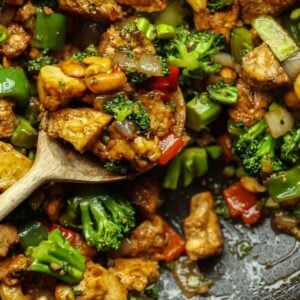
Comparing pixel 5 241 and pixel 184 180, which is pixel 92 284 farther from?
pixel 184 180

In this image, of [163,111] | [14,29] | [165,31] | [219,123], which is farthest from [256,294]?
[14,29]

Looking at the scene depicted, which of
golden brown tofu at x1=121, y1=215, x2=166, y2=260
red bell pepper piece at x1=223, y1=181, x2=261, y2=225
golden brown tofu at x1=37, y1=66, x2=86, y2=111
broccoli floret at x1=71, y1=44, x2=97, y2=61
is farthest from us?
red bell pepper piece at x1=223, y1=181, x2=261, y2=225

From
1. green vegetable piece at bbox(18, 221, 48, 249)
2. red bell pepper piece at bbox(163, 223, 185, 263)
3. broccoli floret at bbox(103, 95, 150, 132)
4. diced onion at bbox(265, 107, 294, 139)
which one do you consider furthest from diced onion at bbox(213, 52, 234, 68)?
green vegetable piece at bbox(18, 221, 48, 249)

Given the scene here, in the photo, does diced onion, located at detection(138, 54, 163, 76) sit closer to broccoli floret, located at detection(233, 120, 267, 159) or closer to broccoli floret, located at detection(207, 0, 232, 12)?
broccoli floret, located at detection(207, 0, 232, 12)

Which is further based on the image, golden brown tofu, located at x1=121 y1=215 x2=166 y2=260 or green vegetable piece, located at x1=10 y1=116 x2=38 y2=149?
golden brown tofu, located at x1=121 y1=215 x2=166 y2=260

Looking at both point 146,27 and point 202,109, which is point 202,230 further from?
point 146,27

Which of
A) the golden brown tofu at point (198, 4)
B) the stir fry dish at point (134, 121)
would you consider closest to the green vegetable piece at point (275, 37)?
the stir fry dish at point (134, 121)

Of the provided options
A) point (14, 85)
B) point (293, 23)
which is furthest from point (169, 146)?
point (293, 23)
